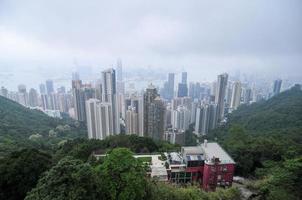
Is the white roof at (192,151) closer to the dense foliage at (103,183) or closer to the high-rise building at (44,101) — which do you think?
the dense foliage at (103,183)

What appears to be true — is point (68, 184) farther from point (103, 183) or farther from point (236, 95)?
point (236, 95)

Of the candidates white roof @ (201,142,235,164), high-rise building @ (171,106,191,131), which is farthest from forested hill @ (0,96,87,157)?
white roof @ (201,142,235,164)

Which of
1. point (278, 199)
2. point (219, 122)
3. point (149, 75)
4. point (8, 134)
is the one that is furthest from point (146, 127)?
point (149, 75)

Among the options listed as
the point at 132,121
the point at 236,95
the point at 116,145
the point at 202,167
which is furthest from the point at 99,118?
the point at 236,95

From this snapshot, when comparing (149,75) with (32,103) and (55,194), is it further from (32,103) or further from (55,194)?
(55,194)

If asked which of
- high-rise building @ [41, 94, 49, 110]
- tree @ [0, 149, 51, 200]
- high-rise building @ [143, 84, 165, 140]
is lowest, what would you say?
high-rise building @ [41, 94, 49, 110]

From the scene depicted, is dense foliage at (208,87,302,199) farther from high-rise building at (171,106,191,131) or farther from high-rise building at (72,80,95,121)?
high-rise building at (72,80,95,121)
